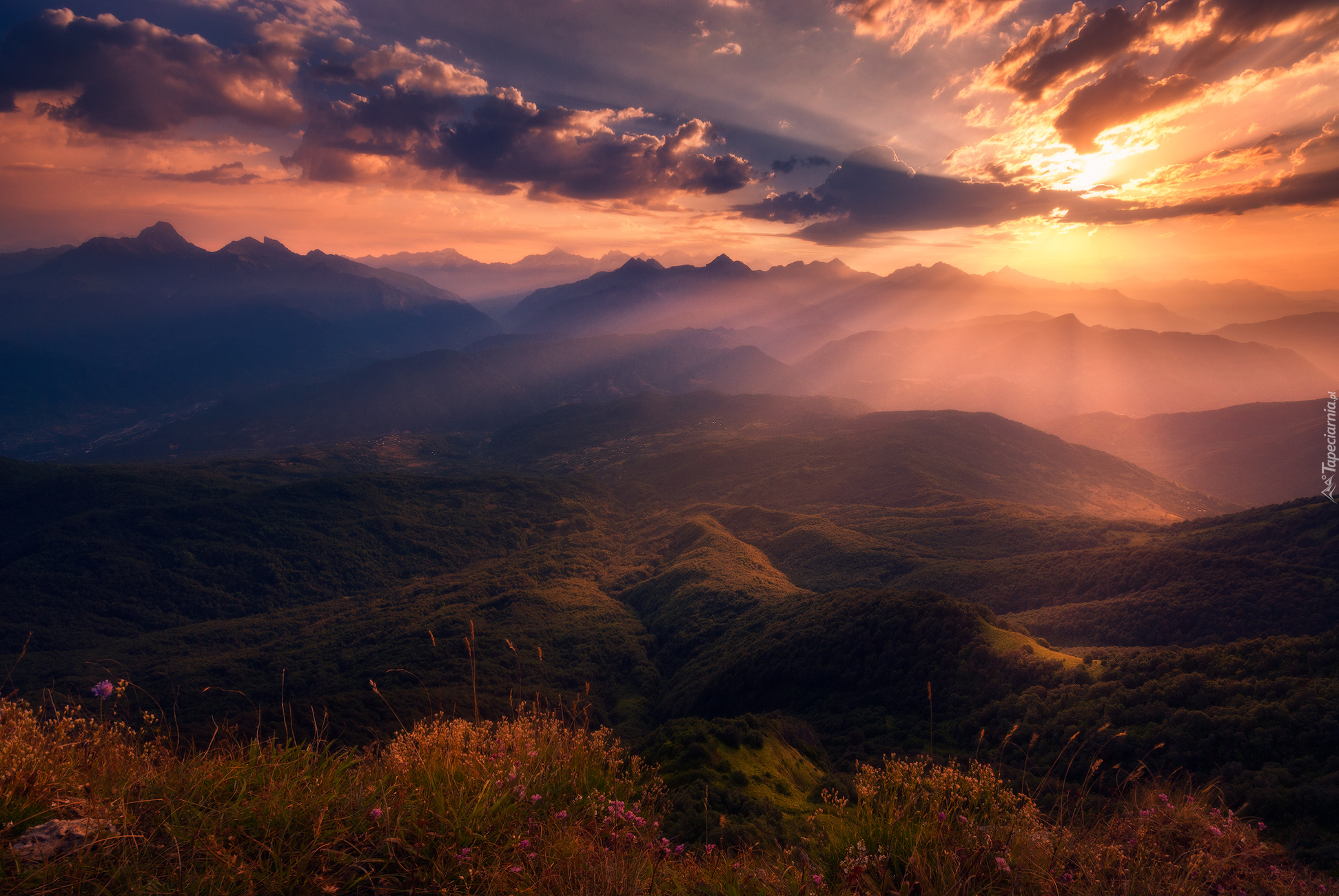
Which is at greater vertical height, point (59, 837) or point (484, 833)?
point (59, 837)

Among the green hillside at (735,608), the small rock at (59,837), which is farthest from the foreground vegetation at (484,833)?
the green hillside at (735,608)

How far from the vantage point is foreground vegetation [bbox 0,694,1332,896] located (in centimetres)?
385

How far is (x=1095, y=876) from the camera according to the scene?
13.8 ft

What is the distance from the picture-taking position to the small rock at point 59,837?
3.63m

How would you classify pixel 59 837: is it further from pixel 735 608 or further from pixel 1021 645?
pixel 735 608

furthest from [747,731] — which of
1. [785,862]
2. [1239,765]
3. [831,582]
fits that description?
[831,582]

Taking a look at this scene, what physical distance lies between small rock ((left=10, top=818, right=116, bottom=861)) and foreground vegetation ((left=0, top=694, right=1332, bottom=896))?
61 mm

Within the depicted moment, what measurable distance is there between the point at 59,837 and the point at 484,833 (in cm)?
280

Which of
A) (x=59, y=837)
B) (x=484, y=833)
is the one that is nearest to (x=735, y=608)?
(x=484, y=833)

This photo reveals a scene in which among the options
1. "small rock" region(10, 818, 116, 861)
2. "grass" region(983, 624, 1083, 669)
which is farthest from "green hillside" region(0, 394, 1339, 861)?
"small rock" region(10, 818, 116, 861)

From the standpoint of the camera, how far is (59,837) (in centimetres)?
378

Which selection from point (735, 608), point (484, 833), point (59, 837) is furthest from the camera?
point (735, 608)

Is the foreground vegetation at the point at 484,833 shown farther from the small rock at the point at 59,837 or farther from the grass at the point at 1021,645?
the grass at the point at 1021,645

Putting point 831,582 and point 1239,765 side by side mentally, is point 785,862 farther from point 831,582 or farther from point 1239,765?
point 831,582
